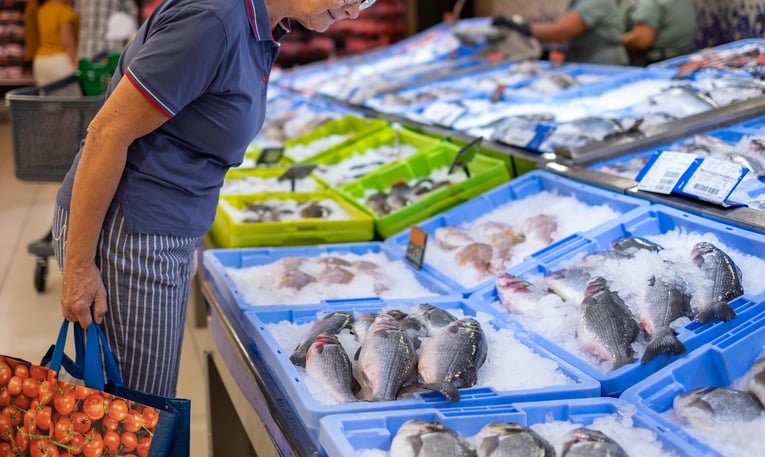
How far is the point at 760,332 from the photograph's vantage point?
1.96 metres

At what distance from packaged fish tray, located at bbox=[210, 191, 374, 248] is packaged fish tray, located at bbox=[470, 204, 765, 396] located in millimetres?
1002

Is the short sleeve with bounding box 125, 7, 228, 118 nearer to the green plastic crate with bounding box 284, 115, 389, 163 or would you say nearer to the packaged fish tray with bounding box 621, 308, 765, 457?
the packaged fish tray with bounding box 621, 308, 765, 457

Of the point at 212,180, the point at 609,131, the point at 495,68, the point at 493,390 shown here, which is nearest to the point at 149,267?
the point at 212,180

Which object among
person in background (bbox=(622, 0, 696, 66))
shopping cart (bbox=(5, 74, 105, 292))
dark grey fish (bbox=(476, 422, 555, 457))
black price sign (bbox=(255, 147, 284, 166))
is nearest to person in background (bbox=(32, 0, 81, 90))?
shopping cart (bbox=(5, 74, 105, 292))

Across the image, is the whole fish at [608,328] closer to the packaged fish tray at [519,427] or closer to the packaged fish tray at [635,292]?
the packaged fish tray at [635,292]

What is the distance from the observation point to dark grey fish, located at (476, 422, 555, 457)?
5.08 ft

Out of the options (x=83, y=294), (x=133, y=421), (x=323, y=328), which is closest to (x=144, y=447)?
(x=133, y=421)

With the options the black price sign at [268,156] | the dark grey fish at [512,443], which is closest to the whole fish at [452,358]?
the dark grey fish at [512,443]

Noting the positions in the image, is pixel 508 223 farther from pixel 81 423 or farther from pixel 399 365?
pixel 81 423

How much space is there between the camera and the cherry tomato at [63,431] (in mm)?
1908

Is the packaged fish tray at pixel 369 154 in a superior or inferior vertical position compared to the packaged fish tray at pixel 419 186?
inferior

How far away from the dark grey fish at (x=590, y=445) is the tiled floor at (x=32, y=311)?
2.15 metres

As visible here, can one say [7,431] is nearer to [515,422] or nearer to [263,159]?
[515,422]

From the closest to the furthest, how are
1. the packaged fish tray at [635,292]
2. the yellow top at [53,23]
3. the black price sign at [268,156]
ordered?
the packaged fish tray at [635,292], the black price sign at [268,156], the yellow top at [53,23]
